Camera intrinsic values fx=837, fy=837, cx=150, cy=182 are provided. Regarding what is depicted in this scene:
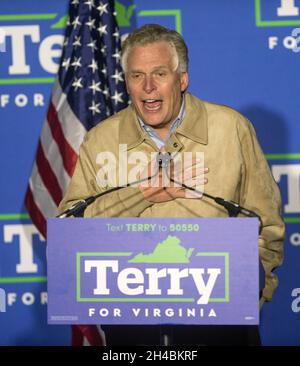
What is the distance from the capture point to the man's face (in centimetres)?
254

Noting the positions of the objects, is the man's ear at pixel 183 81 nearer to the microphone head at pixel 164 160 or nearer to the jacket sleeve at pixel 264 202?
the jacket sleeve at pixel 264 202

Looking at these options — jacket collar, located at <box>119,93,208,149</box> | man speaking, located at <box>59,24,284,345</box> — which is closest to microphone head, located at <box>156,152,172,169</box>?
man speaking, located at <box>59,24,284,345</box>

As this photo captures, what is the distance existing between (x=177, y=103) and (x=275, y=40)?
127 cm

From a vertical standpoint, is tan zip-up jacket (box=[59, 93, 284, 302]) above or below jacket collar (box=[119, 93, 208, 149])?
below

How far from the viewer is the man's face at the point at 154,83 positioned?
100 inches

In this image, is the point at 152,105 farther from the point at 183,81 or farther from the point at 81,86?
the point at 81,86

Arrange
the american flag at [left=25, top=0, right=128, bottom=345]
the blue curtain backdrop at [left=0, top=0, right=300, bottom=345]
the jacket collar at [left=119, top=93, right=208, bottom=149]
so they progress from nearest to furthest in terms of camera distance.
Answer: the jacket collar at [left=119, top=93, right=208, bottom=149] → the american flag at [left=25, top=0, right=128, bottom=345] → the blue curtain backdrop at [left=0, top=0, right=300, bottom=345]

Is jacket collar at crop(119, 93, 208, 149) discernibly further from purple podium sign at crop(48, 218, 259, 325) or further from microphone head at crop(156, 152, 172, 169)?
purple podium sign at crop(48, 218, 259, 325)

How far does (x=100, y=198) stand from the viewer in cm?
249

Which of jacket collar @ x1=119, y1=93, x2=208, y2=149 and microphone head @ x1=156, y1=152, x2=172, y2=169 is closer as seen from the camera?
microphone head @ x1=156, y1=152, x2=172, y2=169

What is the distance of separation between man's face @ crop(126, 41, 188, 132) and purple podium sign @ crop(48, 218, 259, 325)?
583 mm

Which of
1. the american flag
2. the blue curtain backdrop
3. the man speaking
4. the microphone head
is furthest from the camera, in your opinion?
the blue curtain backdrop

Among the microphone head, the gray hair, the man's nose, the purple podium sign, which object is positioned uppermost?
the gray hair

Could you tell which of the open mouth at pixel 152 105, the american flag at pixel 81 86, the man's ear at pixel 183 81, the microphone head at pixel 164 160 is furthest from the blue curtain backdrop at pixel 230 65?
the microphone head at pixel 164 160
